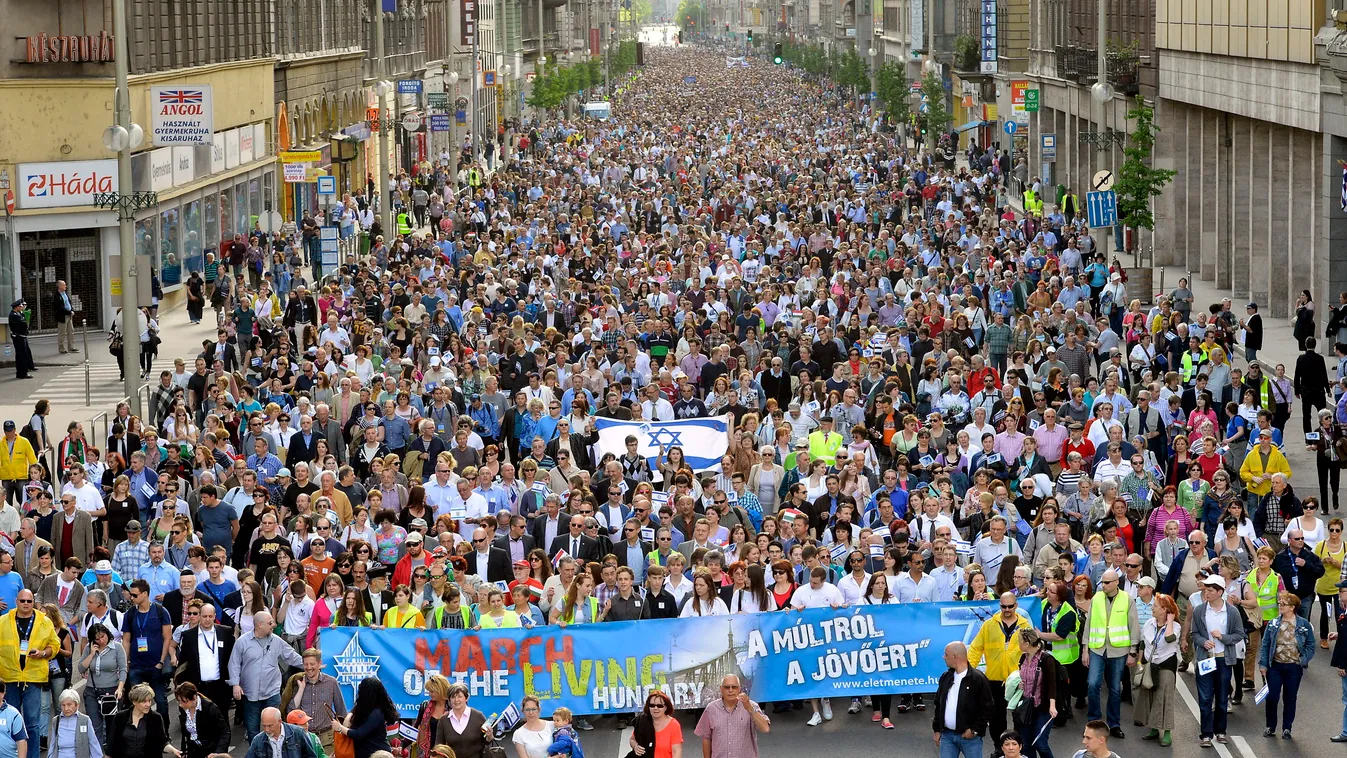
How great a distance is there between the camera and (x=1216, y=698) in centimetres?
1528

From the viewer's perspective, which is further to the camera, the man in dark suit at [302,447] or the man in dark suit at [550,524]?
the man in dark suit at [302,447]

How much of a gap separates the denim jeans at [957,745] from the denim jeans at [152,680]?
5.46 metres

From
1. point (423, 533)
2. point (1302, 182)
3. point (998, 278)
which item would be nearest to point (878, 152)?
point (1302, 182)

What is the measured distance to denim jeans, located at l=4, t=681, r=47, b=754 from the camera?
15.2 m

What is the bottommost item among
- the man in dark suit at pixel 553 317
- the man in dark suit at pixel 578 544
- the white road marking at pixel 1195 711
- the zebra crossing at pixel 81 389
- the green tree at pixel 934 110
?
the white road marking at pixel 1195 711

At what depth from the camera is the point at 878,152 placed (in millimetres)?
71000

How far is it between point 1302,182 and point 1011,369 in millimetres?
16408

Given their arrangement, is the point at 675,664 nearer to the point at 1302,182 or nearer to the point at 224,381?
the point at 224,381

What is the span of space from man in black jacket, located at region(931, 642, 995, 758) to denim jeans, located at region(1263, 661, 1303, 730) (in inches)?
99.7

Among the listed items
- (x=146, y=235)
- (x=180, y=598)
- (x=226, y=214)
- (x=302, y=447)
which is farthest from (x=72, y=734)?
(x=226, y=214)

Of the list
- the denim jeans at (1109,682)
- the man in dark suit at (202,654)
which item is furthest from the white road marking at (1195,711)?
the man in dark suit at (202,654)

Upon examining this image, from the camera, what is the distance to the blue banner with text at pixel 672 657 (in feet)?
50.6

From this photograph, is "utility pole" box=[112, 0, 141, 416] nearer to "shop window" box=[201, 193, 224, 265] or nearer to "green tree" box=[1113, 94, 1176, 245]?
"shop window" box=[201, 193, 224, 265]

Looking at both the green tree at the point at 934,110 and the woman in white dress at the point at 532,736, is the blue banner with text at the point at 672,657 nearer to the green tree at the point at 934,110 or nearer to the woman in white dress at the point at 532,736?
the woman in white dress at the point at 532,736
